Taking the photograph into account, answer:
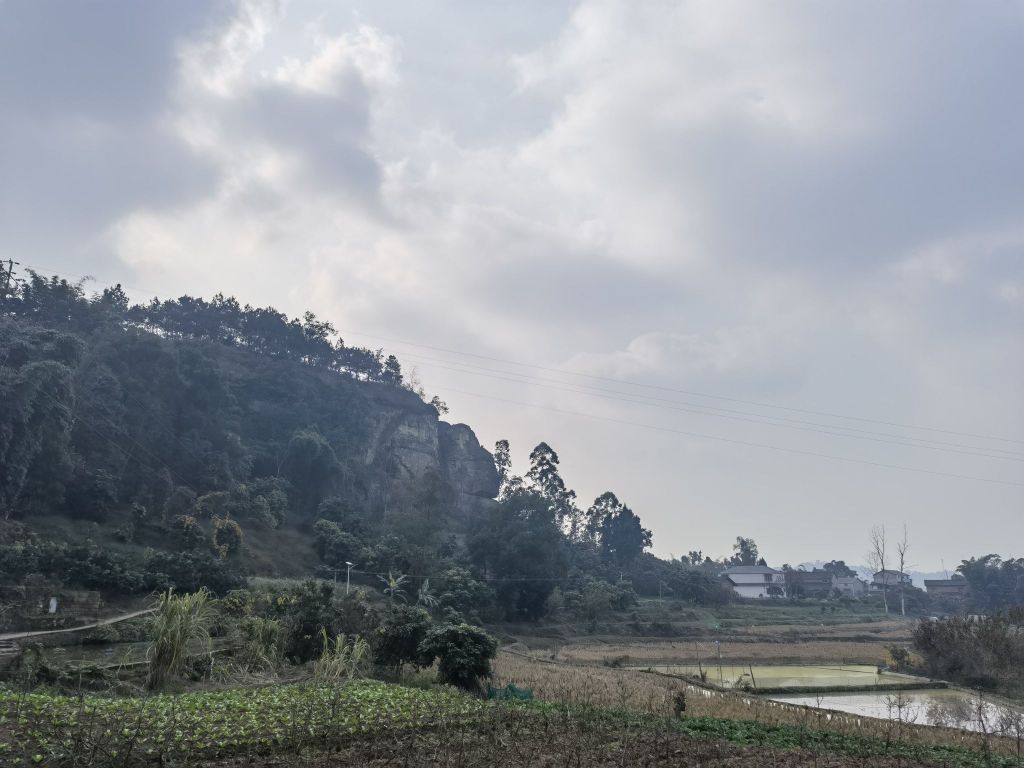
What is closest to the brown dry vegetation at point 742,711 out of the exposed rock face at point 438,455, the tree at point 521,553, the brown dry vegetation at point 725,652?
the brown dry vegetation at point 725,652

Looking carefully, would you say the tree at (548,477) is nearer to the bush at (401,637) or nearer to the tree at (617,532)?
the tree at (617,532)

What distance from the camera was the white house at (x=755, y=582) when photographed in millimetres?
90062

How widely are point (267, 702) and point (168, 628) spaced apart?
3.48 m

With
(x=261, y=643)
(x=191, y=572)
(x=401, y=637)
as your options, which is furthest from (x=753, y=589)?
(x=261, y=643)

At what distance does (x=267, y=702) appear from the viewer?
1157cm

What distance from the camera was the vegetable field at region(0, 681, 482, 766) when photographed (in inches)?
314

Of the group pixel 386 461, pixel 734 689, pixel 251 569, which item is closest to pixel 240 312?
pixel 386 461

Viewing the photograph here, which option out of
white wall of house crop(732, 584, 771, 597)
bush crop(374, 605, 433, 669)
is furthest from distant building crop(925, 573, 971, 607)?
bush crop(374, 605, 433, 669)

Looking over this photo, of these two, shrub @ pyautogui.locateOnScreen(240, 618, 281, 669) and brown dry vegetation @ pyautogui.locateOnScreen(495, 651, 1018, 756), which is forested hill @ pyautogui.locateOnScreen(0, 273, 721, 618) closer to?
shrub @ pyautogui.locateOnScreen(240, 618, 281, 669)

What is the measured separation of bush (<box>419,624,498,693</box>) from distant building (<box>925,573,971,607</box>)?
283 ft

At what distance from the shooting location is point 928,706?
22766 millimetres

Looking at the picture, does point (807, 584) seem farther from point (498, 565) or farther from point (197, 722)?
point (197, 722)

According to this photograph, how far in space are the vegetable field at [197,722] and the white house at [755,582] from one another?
84333 mm

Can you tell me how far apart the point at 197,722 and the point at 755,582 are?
3605 inches
